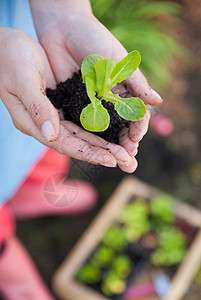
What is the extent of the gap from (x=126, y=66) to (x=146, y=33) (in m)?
1.53

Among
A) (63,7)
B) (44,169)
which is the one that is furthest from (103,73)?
(44,169)

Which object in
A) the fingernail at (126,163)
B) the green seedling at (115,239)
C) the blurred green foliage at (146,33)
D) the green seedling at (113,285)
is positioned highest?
the fingernail at (126,163)

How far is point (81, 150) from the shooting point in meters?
0.75

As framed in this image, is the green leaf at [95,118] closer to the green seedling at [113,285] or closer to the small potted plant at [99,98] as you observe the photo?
the small potted plant at [99,98]

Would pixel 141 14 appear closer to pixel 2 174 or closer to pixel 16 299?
pixel 2 174

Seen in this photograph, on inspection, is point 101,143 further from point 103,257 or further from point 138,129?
point 103,257

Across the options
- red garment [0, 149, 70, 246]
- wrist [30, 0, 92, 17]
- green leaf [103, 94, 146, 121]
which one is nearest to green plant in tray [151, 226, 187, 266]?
red garment [0, 149, 70, 246]

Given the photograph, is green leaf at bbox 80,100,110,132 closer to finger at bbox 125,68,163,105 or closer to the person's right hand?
the person's right hand

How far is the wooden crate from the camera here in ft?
5.14

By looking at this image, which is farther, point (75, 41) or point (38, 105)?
point (75, 41)

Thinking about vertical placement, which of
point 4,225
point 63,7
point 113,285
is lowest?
point 113,285

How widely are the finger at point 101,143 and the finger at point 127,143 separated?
3 cm

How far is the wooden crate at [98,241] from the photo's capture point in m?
1.57

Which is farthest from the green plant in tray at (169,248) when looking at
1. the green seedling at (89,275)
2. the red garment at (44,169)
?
the red garment at (44,169)
